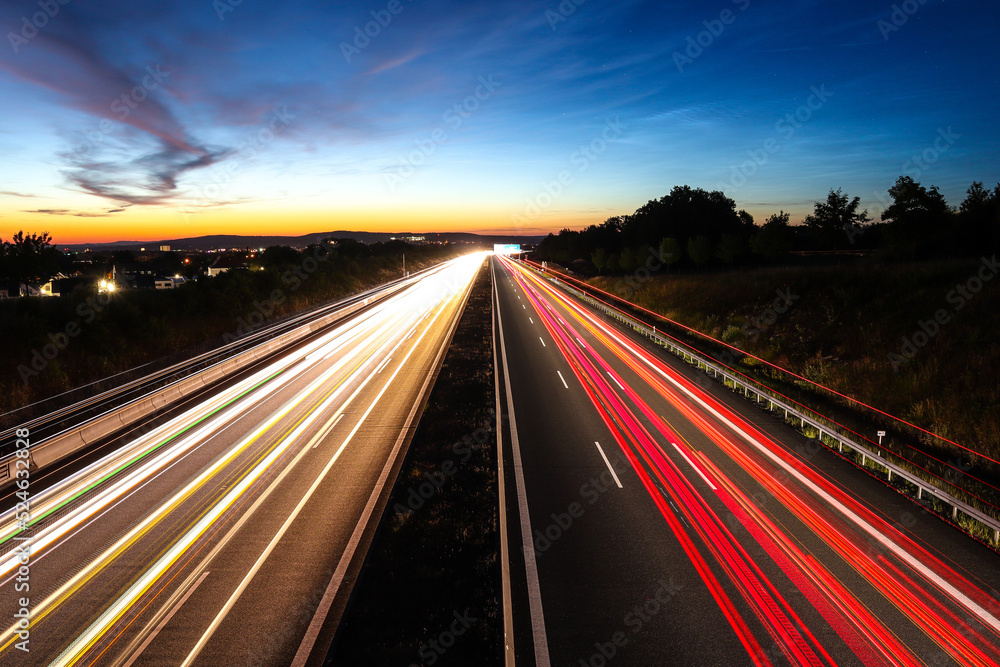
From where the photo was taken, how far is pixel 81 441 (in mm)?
13117

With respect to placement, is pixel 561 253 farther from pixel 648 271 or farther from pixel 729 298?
pixel 729 298

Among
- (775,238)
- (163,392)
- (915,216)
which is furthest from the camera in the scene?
(775,238)

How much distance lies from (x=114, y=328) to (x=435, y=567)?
2649cm

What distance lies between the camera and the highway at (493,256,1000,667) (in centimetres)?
639

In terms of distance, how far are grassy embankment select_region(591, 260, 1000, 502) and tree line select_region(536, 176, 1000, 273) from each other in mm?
19496

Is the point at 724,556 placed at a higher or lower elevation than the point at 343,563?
higher

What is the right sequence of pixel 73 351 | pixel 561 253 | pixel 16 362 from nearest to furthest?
pixel 16 362, pixel 73 351, pixel 561 253

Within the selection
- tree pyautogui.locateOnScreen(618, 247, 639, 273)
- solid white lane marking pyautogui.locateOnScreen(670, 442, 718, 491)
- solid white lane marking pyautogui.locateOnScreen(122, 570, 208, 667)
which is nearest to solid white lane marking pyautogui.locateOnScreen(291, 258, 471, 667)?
solid white lane marking pyautogui.locateOnScreen(122, 570, 208, 667)

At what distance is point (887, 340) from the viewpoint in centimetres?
2023

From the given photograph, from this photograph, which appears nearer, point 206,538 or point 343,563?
point 343,563

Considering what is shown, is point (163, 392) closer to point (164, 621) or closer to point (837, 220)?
point (164, 621)

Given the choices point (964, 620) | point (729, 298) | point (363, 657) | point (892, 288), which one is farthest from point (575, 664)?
point (729, 298)

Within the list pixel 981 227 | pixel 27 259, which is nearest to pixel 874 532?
pixel 981 227

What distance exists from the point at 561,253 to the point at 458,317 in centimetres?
10905
